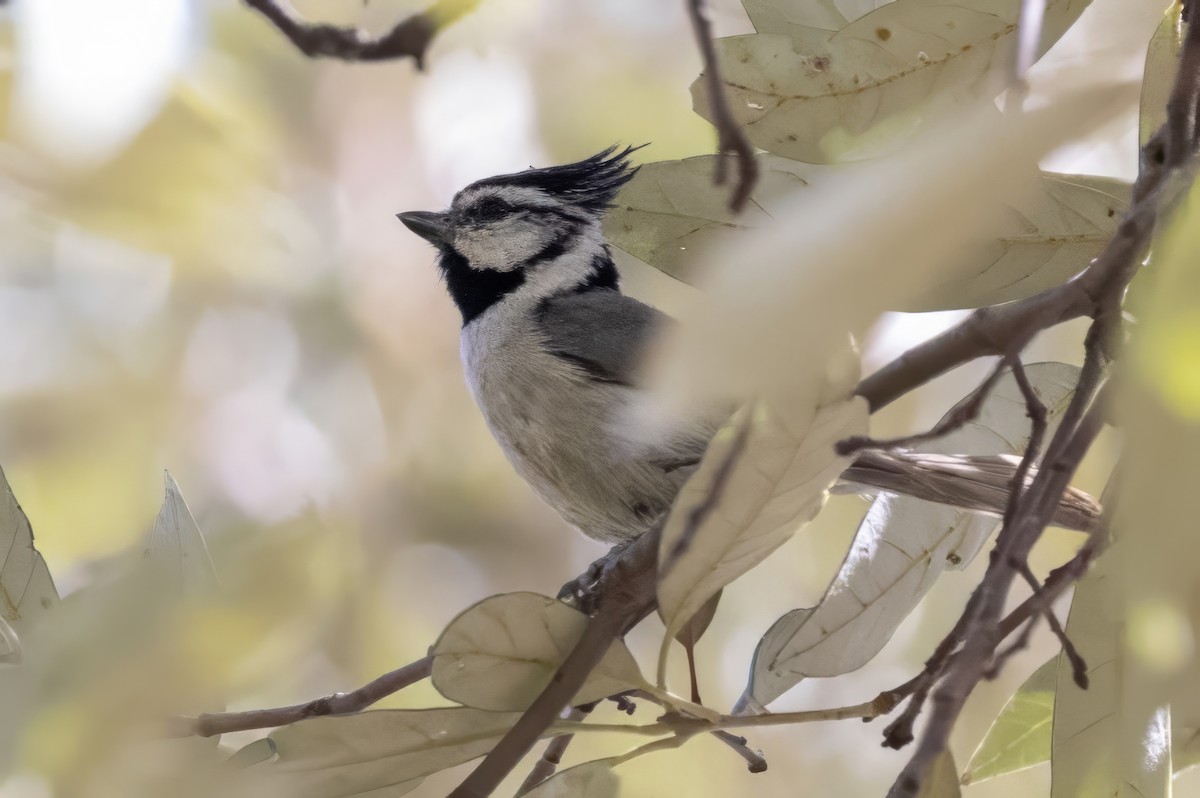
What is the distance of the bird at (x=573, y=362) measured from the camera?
261 cm

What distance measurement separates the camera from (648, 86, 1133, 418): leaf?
2.19 ft

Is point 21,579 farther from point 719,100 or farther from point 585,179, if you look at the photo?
point 585,179

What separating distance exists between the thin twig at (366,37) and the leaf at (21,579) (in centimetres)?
90

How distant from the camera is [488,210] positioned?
4.13 m

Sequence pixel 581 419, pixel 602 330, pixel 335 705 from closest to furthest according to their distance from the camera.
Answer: pixel 335 705
pixel 581 419
pixel 602 330

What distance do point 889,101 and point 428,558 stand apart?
3.10 metres

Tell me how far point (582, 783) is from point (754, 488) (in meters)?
0.56

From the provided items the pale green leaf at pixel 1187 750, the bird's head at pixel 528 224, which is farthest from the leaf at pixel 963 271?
the bird's head at pixel 528 224

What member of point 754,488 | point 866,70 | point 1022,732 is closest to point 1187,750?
point 1022,732

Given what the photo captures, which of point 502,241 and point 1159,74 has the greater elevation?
point 1159,74

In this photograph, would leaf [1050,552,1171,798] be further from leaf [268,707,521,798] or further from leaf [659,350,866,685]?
leaf [268,707,521,798]

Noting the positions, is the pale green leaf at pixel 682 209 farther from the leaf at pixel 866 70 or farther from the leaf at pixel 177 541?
the leaf at pixel 177 541

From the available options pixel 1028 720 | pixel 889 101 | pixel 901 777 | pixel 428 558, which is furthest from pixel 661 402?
pixel 428 558

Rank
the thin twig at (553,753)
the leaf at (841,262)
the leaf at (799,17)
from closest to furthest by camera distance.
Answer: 1. the leaf at (841,262)
2. the leaf at (799,17)
3. the thin twig at (553,753)
